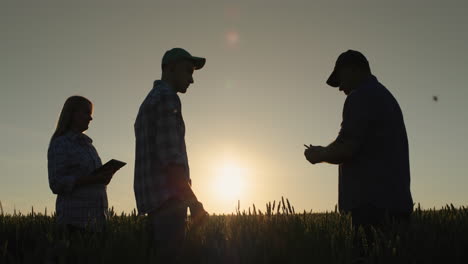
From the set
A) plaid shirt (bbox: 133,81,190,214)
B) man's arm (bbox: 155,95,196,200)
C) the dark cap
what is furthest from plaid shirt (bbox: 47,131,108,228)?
the dark cap

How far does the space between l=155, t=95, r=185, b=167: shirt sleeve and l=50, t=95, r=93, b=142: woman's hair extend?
136 centimetres

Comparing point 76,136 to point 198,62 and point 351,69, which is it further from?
point 351,69

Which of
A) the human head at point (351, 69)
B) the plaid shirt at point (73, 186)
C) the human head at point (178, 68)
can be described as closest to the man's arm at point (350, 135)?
the human head at point (351, 69)

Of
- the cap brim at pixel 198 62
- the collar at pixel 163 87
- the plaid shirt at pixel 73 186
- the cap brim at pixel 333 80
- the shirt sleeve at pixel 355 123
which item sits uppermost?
the cap brim at pixel 198 62

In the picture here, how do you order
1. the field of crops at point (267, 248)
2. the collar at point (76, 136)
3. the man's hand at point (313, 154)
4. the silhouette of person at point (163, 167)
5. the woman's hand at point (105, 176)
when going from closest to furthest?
the field of crops at point (267, 248) < the silhouette of person at point (163, 167) < the man's hand at point (313, 154) < the woman's hand at point (105, 176) < the collar at point (76, 136)

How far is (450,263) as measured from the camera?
3.54m

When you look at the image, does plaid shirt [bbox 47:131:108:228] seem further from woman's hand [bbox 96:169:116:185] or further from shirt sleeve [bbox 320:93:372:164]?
shirt sleeve [bbox 320:93:372:164]

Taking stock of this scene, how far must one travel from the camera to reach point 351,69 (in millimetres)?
4895

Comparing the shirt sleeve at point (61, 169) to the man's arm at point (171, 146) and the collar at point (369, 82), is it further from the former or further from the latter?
the collar at point (369, 82)

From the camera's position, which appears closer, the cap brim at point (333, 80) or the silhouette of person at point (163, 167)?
the silhouette of person at point (163, 167)

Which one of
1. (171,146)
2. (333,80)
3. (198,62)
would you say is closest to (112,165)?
(171,146)

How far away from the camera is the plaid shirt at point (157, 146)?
4.18 metres

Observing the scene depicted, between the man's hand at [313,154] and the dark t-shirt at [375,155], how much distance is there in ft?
0.75

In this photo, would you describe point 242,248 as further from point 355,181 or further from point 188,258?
point 355,181
